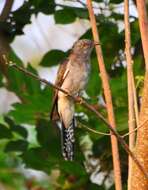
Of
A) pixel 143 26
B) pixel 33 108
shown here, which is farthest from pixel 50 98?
pixel 143 26

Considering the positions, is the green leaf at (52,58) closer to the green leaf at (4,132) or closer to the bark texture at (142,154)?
the green leaf at (4,132)

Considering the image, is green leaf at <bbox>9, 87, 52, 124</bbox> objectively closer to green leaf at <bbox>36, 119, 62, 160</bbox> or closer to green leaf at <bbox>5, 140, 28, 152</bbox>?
green leaf at <bbox>36, 119, 62, 160</bbox>

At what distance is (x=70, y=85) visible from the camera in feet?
10.5

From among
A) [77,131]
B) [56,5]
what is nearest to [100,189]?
[77,131]

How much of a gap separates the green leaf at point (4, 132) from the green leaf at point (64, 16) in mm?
555

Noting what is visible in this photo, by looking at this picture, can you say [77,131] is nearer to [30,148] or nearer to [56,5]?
[30,148]

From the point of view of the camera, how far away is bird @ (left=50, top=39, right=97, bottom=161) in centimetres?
290

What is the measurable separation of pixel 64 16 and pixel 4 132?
614mm

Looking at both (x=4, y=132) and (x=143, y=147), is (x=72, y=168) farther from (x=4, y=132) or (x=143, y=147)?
(x=143, y=147)

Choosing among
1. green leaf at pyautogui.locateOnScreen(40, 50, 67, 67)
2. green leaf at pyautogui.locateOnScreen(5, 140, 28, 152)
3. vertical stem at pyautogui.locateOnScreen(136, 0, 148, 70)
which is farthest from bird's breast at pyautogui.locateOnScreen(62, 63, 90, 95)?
vertical stem at pyautogui.locateOnScreen(136, 0, 148, 70)

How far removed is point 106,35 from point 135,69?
0.82 feet

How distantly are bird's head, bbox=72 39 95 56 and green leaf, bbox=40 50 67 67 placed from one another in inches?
3.2

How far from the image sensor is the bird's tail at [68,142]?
2.88m

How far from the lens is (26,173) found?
420 centimetres
